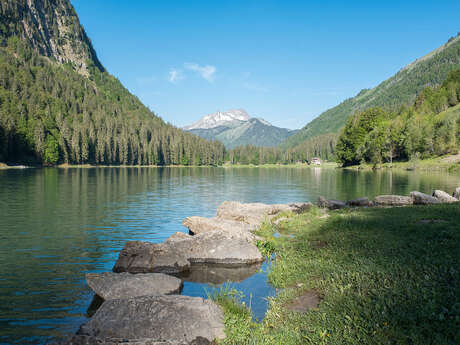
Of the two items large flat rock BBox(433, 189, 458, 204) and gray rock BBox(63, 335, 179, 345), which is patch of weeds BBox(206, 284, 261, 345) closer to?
gray rock BBox(63, 335, 179, 345)

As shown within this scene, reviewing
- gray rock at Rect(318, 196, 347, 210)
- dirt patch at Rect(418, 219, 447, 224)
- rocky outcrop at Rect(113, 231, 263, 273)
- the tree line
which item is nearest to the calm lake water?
rocky outcrop at Rect(113, 231, 263, 273)

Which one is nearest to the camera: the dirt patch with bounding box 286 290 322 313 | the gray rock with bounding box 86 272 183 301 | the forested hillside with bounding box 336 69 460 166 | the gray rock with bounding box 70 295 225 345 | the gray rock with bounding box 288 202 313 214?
the gray rock with bounding box 70 295 225 345

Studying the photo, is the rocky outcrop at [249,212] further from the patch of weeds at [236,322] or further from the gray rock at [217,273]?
the patch of weeds at [236,322]

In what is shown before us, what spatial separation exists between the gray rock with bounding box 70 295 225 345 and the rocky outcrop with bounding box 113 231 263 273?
5424mm

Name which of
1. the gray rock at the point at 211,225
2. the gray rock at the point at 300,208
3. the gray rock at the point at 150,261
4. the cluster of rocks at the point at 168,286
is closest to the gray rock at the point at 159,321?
the cluster of rocks at the point at 168,286

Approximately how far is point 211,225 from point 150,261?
6362 mm

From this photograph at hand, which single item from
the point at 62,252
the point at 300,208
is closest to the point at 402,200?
the point at 300,208

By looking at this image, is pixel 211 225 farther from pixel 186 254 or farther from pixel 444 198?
pixel 444 198

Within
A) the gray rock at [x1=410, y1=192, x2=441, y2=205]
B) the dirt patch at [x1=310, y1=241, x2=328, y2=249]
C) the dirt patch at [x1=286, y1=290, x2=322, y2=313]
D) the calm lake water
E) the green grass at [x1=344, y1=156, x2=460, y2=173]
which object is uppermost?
the green grass at [x1=344, y1=156, x2=460, y2=173]

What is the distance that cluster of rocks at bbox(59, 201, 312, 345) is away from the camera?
7543 millimetres

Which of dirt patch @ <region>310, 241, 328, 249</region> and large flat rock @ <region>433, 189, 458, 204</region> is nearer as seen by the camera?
dirt patch @ <region>310, 241, 328, 249</region>

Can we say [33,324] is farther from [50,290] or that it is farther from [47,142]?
[47,142]

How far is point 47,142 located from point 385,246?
157m

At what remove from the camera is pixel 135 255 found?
47.7 feet
